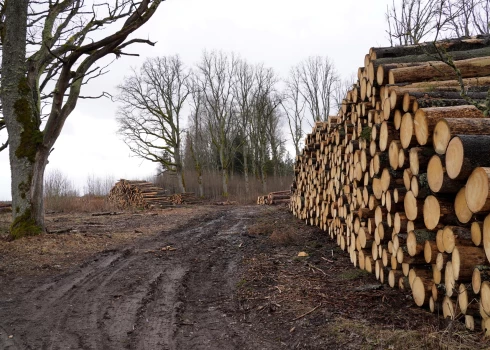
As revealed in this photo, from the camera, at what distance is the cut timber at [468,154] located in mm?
3340

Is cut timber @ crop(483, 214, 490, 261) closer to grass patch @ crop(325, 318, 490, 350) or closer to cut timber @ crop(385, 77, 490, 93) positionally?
grass patch @ crop(325, 318, 490, 350)

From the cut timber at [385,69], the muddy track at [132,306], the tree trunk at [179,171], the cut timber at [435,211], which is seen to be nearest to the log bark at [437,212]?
the cut timber at [435,211]

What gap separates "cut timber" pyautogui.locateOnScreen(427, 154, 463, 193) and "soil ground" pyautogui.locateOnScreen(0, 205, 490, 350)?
1.24m

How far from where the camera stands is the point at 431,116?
418 centimetres

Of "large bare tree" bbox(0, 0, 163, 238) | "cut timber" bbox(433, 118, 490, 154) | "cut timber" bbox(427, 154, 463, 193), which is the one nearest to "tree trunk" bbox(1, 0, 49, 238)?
"large bare tree" bbox(0, 0, 163, 238)

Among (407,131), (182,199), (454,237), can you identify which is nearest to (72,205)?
(182,199)

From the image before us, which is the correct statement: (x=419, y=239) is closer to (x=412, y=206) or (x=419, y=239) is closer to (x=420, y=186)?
(x=412, y=206)

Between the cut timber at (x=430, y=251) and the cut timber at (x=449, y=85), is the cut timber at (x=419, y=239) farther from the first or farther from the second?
the cut timber at (x=449, y=85)

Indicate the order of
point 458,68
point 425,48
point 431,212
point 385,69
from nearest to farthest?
1. point 431,212
2. point 458,68
3. point 385,69
4. point 425,48

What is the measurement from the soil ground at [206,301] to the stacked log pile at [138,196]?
52.6 ft

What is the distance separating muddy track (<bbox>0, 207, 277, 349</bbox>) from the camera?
3896 millimetres

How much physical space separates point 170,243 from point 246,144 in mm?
28157

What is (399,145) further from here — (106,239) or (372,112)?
(106,239)

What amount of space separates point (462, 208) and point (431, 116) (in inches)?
43.6
